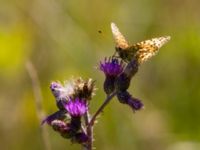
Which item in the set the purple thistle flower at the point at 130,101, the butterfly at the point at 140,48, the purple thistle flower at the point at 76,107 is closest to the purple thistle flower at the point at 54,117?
the purple thistle flower at the point at 76,107

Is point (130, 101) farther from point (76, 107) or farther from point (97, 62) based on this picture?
point (97, 62)

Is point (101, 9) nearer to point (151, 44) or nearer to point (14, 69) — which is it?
point (14, 69)

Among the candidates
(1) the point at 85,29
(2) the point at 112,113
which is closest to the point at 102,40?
(1) the point at 85,29

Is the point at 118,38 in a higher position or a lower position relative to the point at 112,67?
higher

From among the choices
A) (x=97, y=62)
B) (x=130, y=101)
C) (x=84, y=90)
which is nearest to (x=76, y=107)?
(x=84, y=90)

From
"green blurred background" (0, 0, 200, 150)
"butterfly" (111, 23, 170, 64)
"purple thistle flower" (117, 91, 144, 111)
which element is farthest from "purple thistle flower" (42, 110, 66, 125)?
"green blurred background" (0, 0, 200, 150)

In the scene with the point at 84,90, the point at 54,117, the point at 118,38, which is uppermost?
the point at 118,38

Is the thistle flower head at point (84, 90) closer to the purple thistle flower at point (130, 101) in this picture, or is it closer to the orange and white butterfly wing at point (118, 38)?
the purple thistle flower at point (130, 101)
